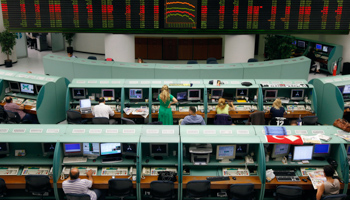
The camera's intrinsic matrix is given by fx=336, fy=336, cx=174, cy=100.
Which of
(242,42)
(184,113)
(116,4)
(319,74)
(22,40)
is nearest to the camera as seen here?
(184,113)

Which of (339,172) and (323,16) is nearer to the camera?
(339,172)

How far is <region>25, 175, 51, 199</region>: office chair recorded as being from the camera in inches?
206

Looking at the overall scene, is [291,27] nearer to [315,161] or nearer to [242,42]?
[242,42]

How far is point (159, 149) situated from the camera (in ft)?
19.1

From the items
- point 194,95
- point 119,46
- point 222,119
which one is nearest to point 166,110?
point 194,95

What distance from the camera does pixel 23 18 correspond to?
10.1m

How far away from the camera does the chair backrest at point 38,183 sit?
17.2 feet

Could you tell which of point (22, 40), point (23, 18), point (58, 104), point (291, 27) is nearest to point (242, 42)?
point (291, 27)

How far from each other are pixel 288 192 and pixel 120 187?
2.60 meters

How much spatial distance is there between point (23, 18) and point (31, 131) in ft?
18.9

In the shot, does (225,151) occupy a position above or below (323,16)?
below

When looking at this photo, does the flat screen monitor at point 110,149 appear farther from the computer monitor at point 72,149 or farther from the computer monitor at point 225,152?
the computer monitor at point 225,152

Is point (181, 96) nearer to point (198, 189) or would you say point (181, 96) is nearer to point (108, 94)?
point (108, 94)

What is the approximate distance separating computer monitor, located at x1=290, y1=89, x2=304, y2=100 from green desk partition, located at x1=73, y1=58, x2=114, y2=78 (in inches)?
206
